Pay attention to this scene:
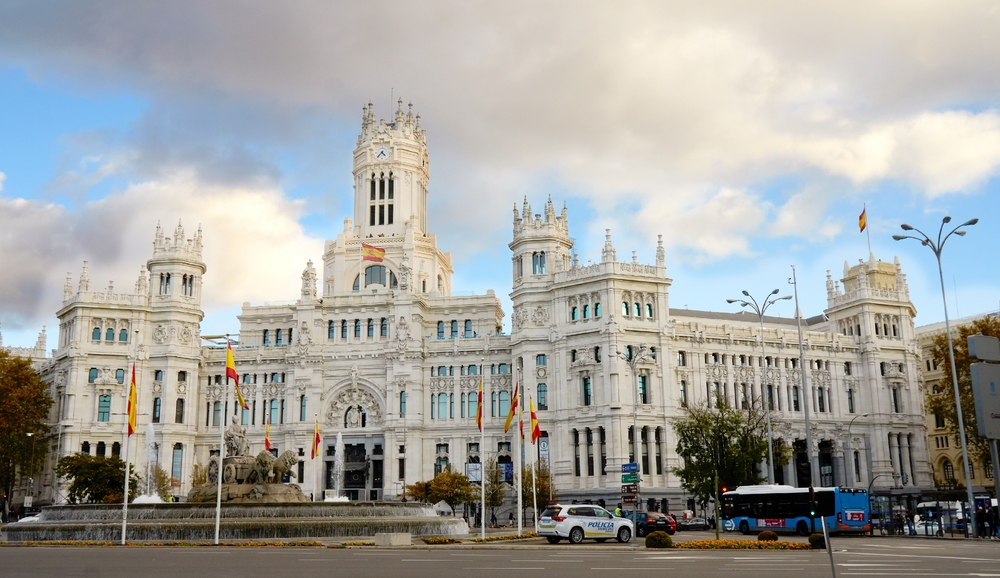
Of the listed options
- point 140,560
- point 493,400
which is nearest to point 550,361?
point 493,400

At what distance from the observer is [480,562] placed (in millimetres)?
30188

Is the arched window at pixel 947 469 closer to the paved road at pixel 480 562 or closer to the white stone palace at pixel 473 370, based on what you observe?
the white stone palace at pixel 473 370

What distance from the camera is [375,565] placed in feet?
91.9

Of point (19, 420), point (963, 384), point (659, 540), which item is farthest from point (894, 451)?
point (19, 420)

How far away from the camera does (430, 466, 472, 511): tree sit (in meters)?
83.2

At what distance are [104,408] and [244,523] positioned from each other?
7116 centimetres

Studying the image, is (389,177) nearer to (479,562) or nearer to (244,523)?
(244,523)

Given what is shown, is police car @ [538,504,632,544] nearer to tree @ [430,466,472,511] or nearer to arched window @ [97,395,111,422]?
tree @ [430,466,472,511]

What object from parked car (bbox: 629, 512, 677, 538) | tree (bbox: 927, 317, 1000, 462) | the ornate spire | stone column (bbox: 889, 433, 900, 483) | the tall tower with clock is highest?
the tall tower with clock

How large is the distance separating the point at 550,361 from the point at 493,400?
8.37 m

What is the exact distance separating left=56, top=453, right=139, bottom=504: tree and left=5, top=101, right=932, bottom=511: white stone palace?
1428 cm

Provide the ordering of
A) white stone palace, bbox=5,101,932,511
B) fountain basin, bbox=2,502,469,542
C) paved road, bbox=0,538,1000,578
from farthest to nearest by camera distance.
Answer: white stone palace, bbox=5,101,932,511, fountain basin, bbox=2,502,469,542, paved road, bbox=0,538,1000,578

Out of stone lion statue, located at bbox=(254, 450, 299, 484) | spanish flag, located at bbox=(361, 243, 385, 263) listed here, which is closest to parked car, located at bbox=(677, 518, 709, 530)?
stone lion statue, located at bbox=(254, 450, 299, 484)

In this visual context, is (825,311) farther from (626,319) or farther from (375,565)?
(375,565)
